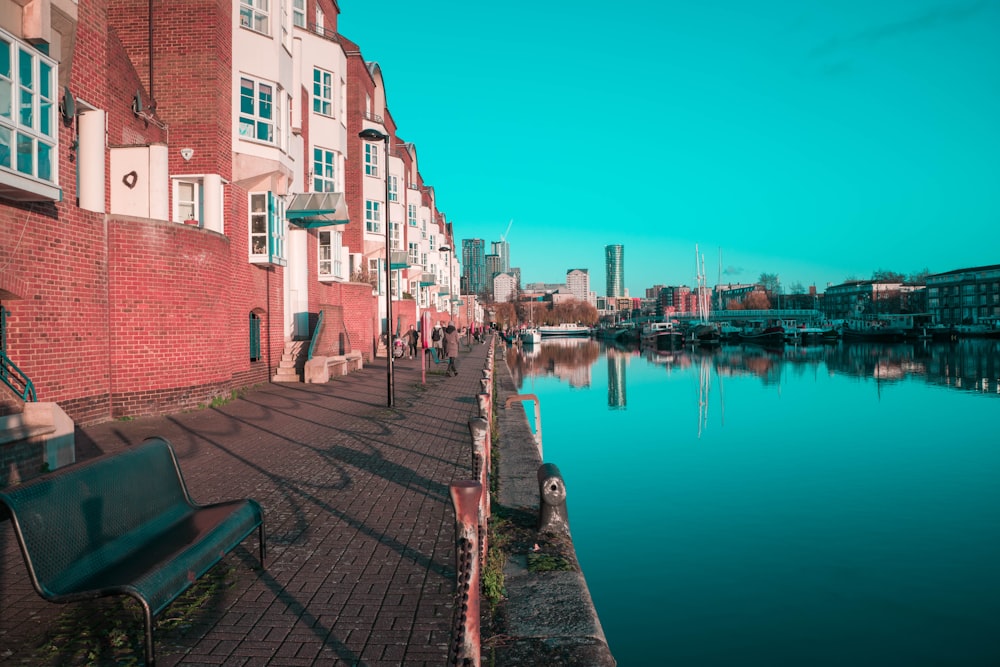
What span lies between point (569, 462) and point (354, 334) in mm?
14987

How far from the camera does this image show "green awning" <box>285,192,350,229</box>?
21.4 meters

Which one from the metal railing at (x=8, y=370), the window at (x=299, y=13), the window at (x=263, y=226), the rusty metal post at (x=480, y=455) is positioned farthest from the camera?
the window at (x=299, y=13)

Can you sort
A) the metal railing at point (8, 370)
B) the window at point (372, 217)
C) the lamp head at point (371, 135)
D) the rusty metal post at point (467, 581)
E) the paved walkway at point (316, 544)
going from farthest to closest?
the window at point (372, 217)
the lamp head at point (371, 135)
the metal railing at point (8, 370)
the paved walkway at point (316, 544)
the rusty metal post at point (467, 581)

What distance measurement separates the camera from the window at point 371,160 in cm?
3459

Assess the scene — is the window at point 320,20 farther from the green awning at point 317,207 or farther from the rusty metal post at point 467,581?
the rusty metal post at point 467,581

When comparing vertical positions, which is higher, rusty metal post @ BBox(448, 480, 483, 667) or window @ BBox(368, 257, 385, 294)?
window @ BBox(368, 257, 385, 294)

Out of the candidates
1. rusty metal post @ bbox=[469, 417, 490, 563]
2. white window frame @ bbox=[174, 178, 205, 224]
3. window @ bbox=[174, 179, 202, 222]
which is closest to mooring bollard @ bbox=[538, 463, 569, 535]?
rusty metal post @ bbox=[469, 417, 490, 563]

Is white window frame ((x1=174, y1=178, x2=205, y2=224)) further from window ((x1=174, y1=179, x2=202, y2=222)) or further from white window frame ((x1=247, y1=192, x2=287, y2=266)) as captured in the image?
white window frame ((x1=247, y1=192, x2=287, y2=266))

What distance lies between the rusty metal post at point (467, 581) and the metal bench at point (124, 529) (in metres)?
1.72

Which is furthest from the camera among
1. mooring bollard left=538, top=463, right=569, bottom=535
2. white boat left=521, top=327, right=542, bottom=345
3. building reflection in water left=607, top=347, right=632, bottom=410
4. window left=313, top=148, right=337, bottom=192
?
white boat left=521, top=327, right=542, bottom=345

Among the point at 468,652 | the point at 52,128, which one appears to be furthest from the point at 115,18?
the point at 468,652

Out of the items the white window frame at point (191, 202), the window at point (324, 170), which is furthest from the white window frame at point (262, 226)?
the window at point (324, 170)

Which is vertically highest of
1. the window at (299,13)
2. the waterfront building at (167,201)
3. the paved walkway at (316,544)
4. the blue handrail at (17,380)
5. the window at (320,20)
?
the window at (320,20)

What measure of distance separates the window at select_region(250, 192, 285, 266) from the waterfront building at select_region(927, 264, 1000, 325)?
126609mm
